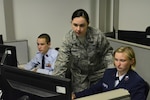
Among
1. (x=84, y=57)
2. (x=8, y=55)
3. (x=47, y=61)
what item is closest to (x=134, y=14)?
(x=47, y=61)

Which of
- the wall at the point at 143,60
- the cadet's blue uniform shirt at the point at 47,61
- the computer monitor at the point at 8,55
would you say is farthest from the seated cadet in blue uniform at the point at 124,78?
the cadet's blue uniform shirt at the point at 47,61

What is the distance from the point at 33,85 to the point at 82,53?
108cm

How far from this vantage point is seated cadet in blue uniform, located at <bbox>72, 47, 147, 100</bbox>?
1585 millimetres

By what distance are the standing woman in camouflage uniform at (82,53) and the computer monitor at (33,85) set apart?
888mm

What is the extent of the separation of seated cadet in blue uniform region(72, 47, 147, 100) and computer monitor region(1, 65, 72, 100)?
578 mm

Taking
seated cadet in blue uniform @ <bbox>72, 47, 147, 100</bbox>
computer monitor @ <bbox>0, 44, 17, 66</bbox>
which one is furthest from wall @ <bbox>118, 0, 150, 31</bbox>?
computer monitor @ <bbox>0, 44, 17, 66</bbox>

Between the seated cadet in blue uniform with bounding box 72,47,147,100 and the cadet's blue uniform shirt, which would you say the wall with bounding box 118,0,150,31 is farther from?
the seated cadet in blue uniform with bounding box 72,47,147,100

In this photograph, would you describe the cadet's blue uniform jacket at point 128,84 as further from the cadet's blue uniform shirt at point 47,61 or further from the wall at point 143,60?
the cadet's blue uniform shirt at point 47,61

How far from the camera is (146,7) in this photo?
4.13 metres

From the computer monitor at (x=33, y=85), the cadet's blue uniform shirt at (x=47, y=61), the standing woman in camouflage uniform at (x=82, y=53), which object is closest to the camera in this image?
the computer monitor at (x=33, y=85)

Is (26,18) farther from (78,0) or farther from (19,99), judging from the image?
(19,99)

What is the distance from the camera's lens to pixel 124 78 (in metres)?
1.68

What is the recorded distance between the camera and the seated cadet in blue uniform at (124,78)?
1.58m

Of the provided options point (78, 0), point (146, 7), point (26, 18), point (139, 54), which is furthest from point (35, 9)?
point (139, 54)
